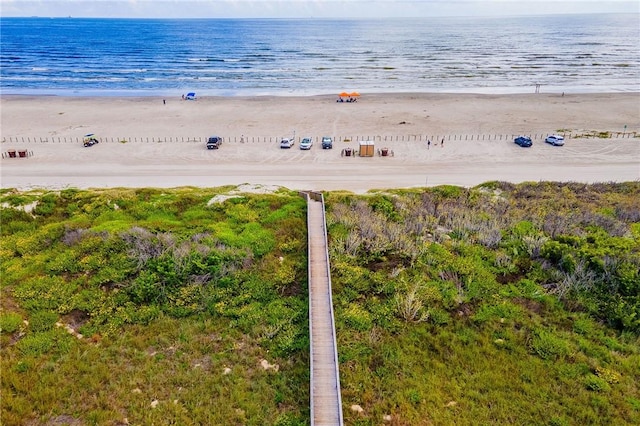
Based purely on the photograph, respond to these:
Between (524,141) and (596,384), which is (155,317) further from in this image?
(524,141)

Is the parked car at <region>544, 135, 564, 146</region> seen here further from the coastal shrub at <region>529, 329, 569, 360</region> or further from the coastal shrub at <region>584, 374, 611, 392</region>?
the coastal shrub at <region>584, 374, 611, 392</region>

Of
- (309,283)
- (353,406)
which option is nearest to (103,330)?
(309,283)

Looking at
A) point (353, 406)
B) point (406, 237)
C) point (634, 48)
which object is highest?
point (634, 48)

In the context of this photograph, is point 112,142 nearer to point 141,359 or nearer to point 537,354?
point 141,359

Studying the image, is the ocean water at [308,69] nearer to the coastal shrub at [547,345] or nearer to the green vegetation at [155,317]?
the green vegetation at [155,317]

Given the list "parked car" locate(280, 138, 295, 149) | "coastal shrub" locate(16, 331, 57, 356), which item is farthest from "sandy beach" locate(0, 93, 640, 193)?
"coastal shrub" locate(16, 331, 57, 356)
